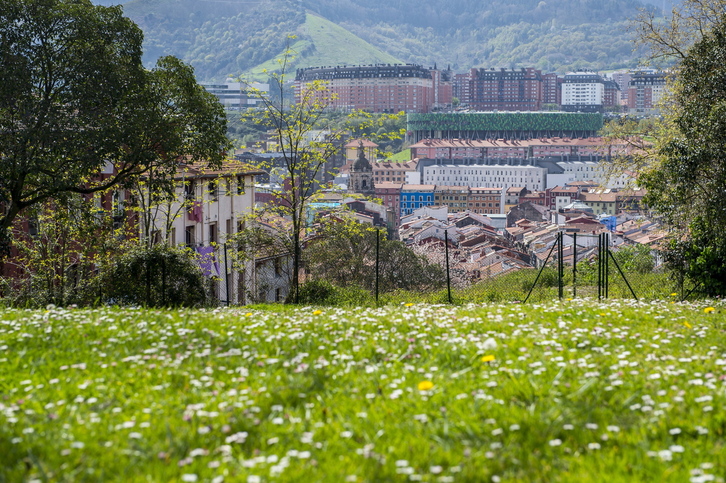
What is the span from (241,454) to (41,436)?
1224mm

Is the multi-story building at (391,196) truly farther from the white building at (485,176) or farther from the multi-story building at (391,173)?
the white building at (485,176)

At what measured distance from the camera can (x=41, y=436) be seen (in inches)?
192

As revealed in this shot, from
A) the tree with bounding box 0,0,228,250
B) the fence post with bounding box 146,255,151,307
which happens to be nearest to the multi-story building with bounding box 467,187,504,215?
the tree with bounding box 0,0,228,250

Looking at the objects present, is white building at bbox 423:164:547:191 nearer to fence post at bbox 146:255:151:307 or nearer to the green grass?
fence post at bbox 146:255:151:307

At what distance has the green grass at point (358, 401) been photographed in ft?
14.8

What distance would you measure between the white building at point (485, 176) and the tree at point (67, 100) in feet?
580

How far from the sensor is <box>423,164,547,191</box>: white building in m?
189

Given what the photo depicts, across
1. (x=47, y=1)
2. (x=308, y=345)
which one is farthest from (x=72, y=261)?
(x=308, y=345)

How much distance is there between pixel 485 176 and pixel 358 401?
19197 centimetres

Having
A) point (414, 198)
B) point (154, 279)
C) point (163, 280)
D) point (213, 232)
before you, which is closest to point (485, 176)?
point (414, 198)

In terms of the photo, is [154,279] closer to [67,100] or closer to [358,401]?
[67,100]

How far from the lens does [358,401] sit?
18.5 ft

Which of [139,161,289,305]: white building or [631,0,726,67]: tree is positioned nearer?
[631,0,726,67]: tree

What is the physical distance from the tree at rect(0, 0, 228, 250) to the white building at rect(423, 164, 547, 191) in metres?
177
